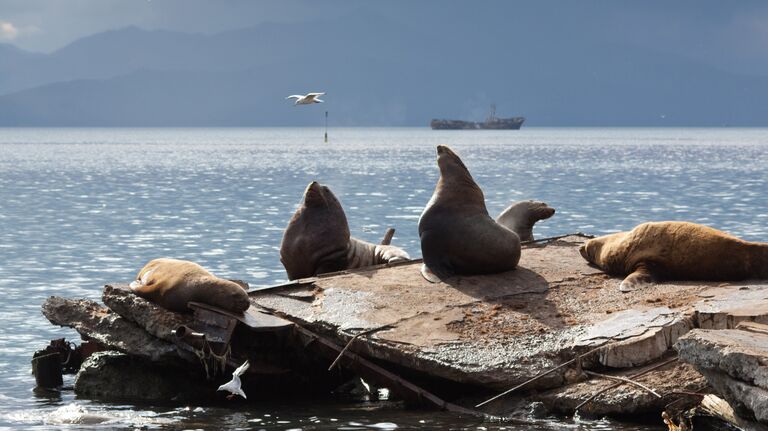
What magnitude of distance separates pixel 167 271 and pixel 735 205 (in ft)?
103

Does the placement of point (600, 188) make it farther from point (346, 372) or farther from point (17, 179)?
point (346, 372)

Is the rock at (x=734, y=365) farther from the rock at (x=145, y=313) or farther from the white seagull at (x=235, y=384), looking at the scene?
the rock at (x=145, y=313)

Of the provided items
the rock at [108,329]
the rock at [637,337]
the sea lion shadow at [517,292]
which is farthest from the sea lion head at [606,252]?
the rock at [108,329]

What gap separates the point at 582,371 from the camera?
954 cm

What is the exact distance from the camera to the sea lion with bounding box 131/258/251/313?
10555 mm

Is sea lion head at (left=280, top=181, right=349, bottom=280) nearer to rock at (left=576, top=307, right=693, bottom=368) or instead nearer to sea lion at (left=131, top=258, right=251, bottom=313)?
sea lion at (left=131, top=258, right=251, bottom=313)

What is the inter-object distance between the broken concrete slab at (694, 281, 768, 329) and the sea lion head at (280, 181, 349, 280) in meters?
4.36

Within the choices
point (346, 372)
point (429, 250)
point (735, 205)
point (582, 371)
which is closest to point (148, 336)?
point (346, 372)

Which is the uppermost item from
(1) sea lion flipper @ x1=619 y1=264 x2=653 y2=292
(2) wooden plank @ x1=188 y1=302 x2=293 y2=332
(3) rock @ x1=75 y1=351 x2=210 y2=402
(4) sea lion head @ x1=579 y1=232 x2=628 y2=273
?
(4) sea lion head @ x1=579 y1=232 x2=628 y2=273

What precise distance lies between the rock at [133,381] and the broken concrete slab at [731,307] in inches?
170

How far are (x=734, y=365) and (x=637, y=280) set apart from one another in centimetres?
337

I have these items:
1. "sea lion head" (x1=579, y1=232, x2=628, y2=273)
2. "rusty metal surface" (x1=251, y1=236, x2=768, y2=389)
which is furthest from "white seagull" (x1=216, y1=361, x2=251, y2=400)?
"sea lion head" (x1=579, y1=232, x2=628, y2=273)

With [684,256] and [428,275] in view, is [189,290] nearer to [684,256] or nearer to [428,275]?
[428,275]

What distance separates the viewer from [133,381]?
35.4 feet
